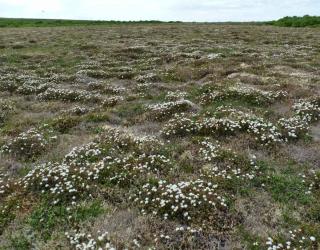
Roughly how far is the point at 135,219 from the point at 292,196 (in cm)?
401

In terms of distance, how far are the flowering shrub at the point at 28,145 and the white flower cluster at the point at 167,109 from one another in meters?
4.26

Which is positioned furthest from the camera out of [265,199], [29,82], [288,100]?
[29,82]

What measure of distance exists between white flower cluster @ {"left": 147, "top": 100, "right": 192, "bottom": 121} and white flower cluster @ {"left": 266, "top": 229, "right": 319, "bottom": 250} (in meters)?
8.05

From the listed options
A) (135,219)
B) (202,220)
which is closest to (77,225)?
(135,219)

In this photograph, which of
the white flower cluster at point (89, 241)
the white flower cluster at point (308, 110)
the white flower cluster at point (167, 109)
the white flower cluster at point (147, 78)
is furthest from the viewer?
the white flower cluster at point (147, 78)

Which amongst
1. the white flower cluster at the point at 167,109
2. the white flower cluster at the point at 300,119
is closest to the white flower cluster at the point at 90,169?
the white flower cluster at the point at 167,109

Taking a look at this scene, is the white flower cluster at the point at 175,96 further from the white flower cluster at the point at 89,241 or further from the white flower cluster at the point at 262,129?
the white flower cluster at the point at 89,241

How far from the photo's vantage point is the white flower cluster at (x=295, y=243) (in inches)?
284

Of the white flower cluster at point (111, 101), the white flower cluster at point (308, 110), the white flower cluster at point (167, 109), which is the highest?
the white flower cluster at point (308, 110)

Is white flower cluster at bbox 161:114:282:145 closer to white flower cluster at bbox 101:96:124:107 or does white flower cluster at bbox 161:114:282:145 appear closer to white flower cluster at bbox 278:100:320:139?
white flower cluster at bbox 278:100:320:139

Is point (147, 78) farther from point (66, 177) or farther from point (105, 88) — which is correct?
point (66, 177)

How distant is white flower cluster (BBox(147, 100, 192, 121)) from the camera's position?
14898 millimetres

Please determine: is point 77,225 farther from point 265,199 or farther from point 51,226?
point 265,199

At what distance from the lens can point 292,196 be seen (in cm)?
917
